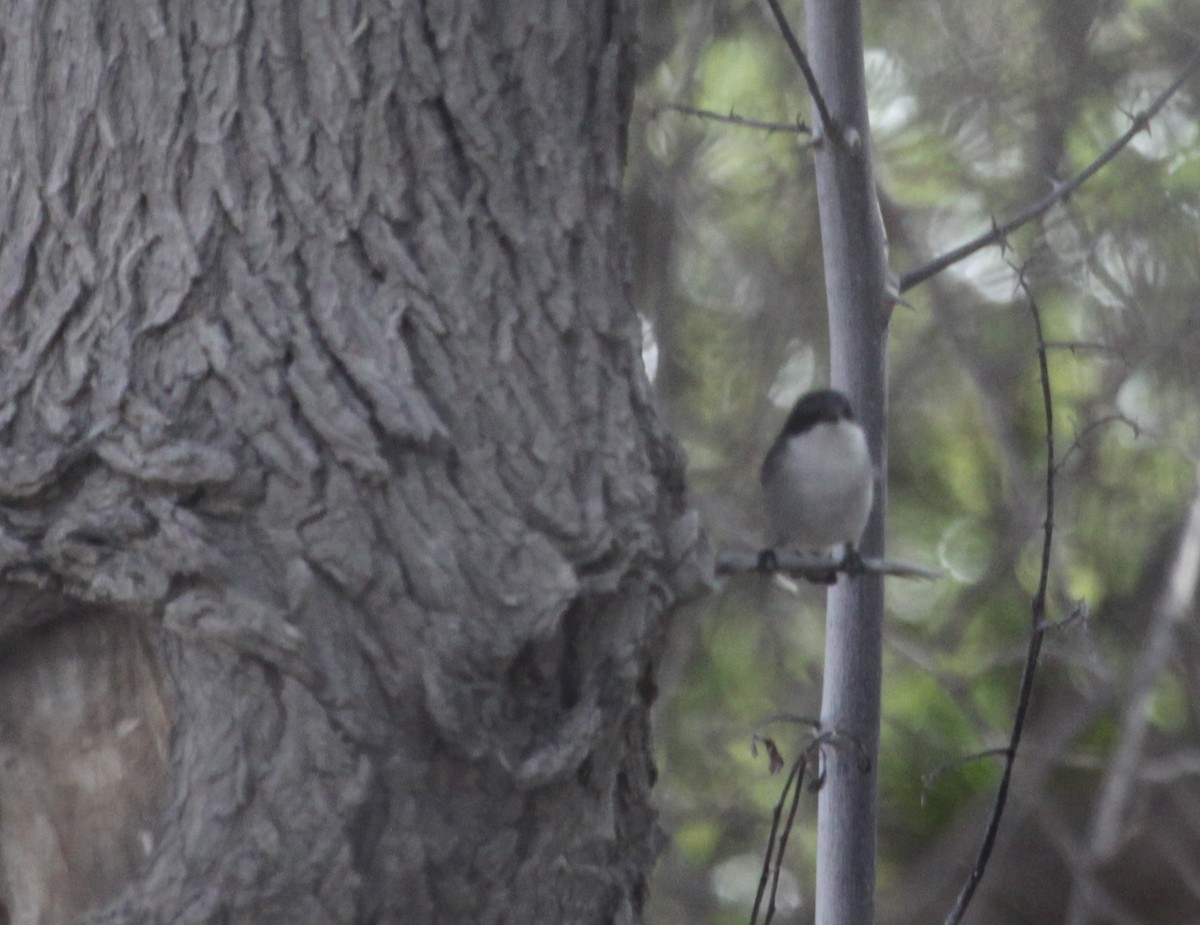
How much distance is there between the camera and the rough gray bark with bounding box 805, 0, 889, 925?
2.52 metres

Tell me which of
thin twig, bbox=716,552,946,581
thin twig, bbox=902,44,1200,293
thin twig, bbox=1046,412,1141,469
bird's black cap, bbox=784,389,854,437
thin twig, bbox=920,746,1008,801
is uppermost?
thin twig, bbox=902,44,1200,293

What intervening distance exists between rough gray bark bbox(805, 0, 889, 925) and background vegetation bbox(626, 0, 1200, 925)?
189cm

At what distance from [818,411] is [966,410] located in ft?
9.90

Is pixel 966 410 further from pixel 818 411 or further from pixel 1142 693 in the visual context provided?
pixel 818 411

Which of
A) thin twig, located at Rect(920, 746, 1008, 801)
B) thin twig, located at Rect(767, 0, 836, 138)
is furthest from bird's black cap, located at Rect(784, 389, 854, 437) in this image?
thin twig, located at Rect(920, 746, 1008, 801)

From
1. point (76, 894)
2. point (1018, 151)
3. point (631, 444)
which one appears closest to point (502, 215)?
point (631, 444)

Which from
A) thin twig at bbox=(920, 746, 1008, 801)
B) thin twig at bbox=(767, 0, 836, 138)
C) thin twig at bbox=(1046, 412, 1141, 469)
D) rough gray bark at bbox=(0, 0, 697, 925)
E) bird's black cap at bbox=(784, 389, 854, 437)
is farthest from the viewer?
bird's black cap at bbox=(784, 389, 854, 437)

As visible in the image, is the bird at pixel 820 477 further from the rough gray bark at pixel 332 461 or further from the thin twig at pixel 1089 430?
the rough gray bark at pixel 332 461

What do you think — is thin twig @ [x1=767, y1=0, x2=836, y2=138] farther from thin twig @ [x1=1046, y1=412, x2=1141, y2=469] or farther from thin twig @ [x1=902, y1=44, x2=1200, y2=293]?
thin twig @ [x1=1046, y1=412, x2=1141, y2=469]

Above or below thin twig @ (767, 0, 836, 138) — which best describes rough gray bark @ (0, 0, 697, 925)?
below

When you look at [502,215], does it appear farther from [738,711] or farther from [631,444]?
[738,711]

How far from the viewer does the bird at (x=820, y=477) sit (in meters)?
2.81

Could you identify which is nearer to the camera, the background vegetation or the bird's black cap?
the bird's black cap

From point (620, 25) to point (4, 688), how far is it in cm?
138
